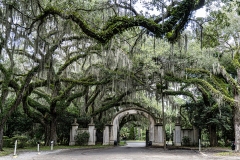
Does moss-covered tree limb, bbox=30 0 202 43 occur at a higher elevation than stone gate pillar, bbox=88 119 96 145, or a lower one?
higher

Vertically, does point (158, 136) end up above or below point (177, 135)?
below

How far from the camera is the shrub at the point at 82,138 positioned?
23.6 meters

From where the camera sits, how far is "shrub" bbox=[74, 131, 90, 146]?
77.4 feet

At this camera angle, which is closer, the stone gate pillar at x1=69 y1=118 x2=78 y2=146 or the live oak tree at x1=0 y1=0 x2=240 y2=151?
the live oak tree at x1=0 y1=0 x2=240 y2=151

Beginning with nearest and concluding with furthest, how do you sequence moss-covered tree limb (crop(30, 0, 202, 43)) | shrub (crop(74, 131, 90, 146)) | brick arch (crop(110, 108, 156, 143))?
1. moss-covered tree limb (crop(30, 0, 202, 43))
2. shrub (crop(74, 131, 90, 146))
3. brick arch (crop(110, 108, 156, 143))

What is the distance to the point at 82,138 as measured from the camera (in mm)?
23594

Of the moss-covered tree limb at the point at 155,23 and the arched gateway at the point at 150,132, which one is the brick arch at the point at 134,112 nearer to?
the arched gateway at the point at 150,132

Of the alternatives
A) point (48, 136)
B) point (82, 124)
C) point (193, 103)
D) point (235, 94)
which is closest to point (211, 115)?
point (193, 103)

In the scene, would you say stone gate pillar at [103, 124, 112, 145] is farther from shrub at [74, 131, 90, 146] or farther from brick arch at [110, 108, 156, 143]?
shrub at [74, 131, 90, 146]

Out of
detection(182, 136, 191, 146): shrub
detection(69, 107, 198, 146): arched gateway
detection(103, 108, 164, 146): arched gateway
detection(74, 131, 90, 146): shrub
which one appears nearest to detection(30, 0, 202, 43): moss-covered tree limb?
detection(74, 131, 90, 146): shrub

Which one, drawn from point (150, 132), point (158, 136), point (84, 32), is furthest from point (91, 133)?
point (84, 32)

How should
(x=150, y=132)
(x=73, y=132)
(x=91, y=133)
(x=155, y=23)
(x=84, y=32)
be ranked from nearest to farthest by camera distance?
(x=155, y=23) → (x=84, y=32) → (x=73, y=132) → (x=91, y=133) → (x=150, y=132)

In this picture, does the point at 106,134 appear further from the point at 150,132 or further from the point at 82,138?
the point at 150,132

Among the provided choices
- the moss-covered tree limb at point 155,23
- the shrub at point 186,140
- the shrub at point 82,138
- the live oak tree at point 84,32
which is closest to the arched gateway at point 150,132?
the shrub at point 186,140
